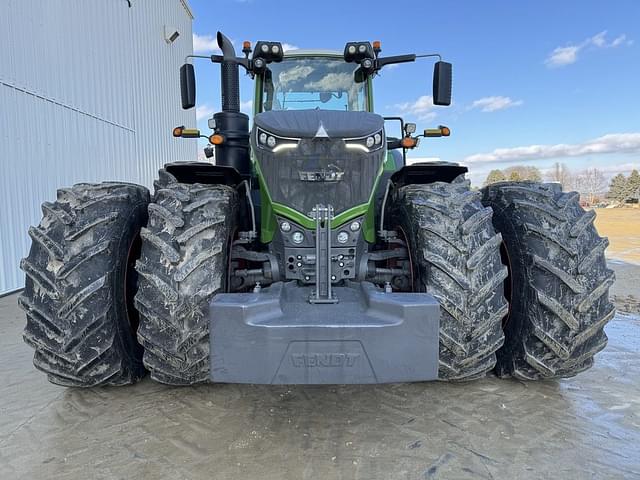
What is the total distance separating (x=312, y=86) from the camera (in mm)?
3871

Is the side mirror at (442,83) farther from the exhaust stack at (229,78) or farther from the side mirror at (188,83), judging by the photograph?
the side mirror at (188,83)

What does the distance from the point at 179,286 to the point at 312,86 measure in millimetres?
2408

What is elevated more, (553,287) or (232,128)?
(232,128)

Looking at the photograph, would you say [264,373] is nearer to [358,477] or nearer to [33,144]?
[358,477]

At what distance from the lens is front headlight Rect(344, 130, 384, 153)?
2.48 meters

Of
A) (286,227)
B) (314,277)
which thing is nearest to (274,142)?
(286,227)

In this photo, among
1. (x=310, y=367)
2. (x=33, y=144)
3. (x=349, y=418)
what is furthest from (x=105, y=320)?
(x=33, y=144)

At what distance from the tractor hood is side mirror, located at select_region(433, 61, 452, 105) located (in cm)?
121

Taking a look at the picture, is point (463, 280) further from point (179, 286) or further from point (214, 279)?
point (179, 286)

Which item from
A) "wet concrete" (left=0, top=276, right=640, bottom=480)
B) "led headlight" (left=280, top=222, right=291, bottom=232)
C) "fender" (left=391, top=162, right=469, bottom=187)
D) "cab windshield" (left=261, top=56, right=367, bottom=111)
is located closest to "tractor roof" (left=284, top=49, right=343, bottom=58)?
"cab windshield" (left=261, top=56, right=367, bottom=111)

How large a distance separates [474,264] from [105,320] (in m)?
1.99

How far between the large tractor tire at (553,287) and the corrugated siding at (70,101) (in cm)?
673

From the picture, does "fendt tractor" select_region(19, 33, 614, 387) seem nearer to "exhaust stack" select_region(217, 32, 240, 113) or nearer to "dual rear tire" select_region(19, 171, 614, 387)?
"dual rear tire" select_region(19, 171, 614, 387)

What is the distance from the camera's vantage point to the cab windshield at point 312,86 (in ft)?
12.6
